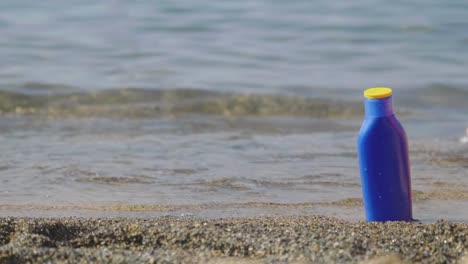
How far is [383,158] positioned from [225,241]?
2.75 ft

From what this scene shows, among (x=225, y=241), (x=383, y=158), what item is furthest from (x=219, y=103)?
(x=225, y=241)

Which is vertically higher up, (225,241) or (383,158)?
(383,158)

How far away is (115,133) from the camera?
7191mm

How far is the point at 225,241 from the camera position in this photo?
3.93 metres

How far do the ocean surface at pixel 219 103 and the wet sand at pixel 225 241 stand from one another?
0.65 meters

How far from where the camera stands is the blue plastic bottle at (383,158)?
4211mm

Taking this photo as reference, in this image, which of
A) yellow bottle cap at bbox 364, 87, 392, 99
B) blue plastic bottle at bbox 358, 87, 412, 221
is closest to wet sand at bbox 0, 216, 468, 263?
blue plastic bottle at bbox 358, 87, 412, 221

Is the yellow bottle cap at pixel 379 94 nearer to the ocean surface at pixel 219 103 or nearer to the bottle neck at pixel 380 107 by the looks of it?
the bottle neck at pixel 380 107

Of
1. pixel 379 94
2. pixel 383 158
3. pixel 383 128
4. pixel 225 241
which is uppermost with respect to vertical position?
pixel 379 94

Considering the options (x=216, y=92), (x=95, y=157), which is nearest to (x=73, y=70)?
(x=216, y=92)

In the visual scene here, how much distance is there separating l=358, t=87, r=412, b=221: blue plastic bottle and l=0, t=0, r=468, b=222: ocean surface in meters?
0.46

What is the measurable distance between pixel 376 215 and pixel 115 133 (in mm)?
3242

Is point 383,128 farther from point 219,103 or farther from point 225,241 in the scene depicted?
point 219,103

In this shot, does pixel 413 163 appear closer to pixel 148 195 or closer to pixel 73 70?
pixel 148 195
